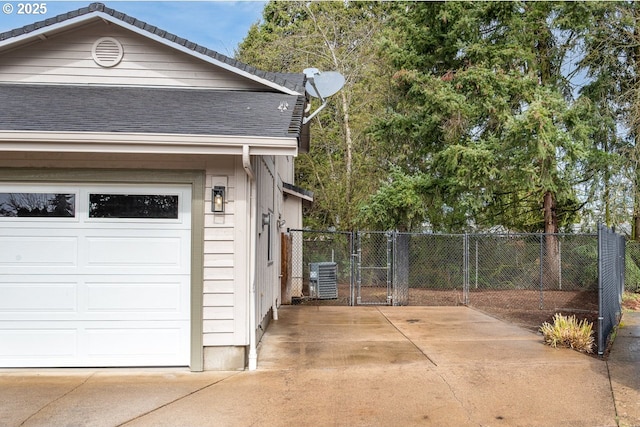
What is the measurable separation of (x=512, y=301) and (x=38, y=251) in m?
11.0

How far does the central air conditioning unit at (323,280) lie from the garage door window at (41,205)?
25.3ft

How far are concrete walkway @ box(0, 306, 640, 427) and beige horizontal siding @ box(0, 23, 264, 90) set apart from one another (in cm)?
366

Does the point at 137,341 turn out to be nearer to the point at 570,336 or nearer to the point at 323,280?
the point at 570,336

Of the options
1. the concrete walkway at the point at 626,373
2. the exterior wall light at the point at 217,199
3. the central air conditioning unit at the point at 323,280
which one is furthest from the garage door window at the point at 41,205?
the central air conditioning unit at the point at 323,280

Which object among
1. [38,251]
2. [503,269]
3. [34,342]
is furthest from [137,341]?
[503,269]

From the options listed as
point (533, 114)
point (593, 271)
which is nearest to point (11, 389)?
point (533, 114)

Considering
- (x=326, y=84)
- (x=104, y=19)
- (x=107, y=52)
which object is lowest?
(x=326, y=84)

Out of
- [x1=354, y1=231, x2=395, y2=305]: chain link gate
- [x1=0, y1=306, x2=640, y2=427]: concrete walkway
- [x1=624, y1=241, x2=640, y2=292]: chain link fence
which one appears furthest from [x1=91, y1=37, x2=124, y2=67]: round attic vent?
[x1=624, y1=241, x2=640, y2=292]: chain link fence

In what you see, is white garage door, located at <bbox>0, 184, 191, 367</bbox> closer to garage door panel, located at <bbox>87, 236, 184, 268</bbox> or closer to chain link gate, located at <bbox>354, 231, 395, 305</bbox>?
garage door panel, located at <bbox>87, 236, 184, 268</bbox>

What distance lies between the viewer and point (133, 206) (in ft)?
19.3

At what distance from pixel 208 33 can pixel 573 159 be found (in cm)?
1489

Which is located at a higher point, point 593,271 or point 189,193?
point 189,193

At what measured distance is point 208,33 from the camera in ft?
67.5

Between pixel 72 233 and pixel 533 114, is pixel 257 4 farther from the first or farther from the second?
pixel 72 233
